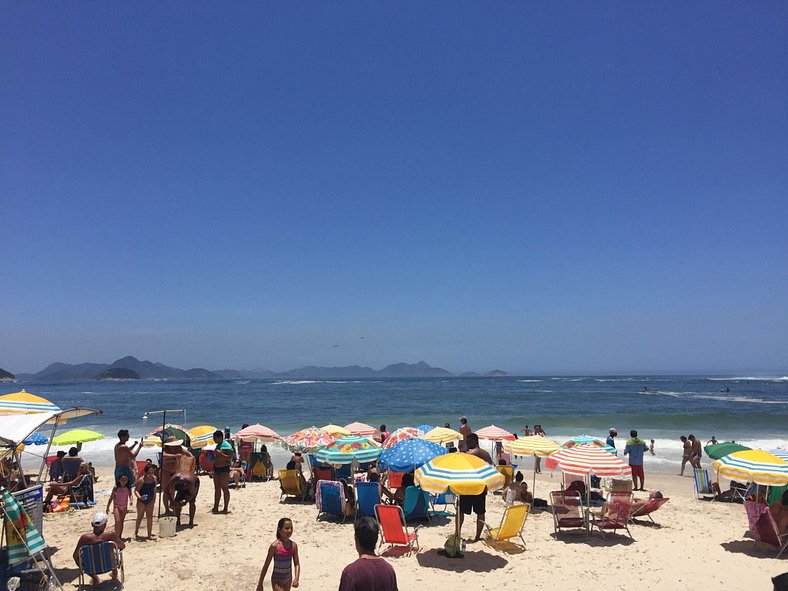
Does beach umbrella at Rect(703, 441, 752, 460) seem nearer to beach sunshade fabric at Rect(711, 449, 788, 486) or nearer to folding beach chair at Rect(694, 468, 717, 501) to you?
folding beach chair at Rect(694, 468, 717, 501)

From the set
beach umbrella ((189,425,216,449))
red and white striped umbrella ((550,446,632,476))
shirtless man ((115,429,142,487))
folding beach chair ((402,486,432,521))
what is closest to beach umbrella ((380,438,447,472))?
folding beach chair ((402,486,432,521))

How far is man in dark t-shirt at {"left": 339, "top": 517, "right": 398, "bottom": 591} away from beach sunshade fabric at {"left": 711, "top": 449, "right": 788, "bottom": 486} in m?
7.05

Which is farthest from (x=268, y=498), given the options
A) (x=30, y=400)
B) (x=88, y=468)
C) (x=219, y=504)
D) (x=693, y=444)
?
(x=693, y=444)

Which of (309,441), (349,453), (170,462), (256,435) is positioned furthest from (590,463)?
(256,435)

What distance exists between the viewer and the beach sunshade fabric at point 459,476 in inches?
275

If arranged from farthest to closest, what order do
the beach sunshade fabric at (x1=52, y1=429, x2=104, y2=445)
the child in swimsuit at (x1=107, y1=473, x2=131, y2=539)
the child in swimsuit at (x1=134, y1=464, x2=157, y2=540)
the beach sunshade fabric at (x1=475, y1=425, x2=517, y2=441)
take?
1. the beach sunshade fabric at (x1=475, y1=425, x2=517, y2=441)
2. the beach sunshade fabric at (x1=52, y1=429, x2=104, y2=445)
3. the child in swimsuit at (x1=134, y1=464, x2=157, y2=540)
4. the child in swimsuit at (x1=107, y1=473, x2=131, y2=539)

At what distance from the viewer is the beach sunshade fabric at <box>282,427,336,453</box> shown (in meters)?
12.4

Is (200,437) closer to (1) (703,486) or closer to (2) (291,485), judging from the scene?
(2) (291,485)

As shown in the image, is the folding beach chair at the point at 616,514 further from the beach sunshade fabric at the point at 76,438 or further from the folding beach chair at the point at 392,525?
the beach sunshade fabric at the point at 76,438

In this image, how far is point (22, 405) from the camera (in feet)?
23.2

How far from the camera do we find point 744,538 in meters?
8.77

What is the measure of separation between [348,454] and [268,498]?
2936 mm

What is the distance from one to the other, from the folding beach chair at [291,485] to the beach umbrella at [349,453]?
1.55 m

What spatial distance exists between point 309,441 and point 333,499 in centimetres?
309
